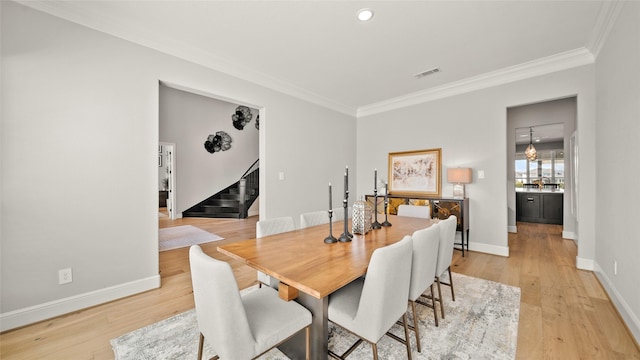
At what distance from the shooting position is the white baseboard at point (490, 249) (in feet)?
12.1

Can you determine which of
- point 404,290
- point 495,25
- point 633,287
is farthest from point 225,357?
point 495,25

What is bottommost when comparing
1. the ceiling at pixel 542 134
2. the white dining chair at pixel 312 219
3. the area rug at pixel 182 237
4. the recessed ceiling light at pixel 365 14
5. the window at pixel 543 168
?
the area rug at pixel 182 237

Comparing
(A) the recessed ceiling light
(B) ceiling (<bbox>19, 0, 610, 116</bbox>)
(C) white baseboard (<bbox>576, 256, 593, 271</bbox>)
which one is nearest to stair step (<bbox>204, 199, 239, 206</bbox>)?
(B) ceiling (<bbox>19, 0, 610, 116</bbox>)

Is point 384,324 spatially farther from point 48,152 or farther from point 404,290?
point 48,152

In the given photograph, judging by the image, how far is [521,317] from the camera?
207cm

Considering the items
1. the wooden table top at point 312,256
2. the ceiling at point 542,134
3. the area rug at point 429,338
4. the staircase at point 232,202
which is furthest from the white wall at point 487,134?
the staircase at point 232,202

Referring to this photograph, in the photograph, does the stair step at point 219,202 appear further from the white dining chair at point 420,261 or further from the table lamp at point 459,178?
the white dining chair at point 420,261

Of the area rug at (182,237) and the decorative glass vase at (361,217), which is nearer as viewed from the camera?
the decorative glass vase at (361,217)

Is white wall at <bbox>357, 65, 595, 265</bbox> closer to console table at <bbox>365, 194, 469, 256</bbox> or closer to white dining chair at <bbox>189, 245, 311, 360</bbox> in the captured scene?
console table at <bbox>365, 194, 469, 256</bbox>

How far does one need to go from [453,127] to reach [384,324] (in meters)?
3.79

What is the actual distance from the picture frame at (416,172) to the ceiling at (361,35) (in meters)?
1.28

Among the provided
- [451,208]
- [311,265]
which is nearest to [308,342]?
[311,265]

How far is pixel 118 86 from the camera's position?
8.11ft

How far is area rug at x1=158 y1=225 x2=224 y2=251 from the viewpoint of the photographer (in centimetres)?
432
